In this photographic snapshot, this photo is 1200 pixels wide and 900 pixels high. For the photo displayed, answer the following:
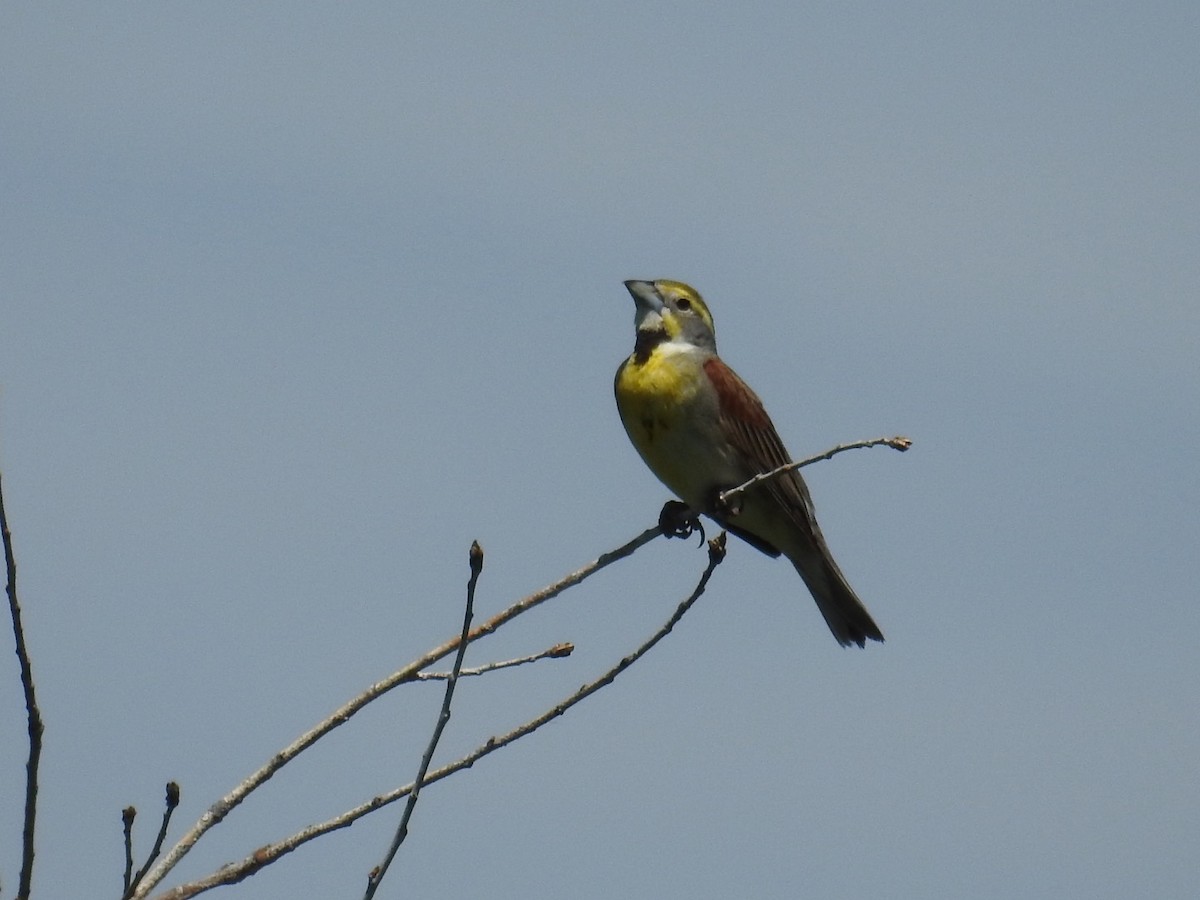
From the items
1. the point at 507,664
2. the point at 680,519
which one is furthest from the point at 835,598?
Result: the point at 507,664

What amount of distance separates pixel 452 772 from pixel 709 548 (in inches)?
76.4

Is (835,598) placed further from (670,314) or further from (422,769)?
(422,769)

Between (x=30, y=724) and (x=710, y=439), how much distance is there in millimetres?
5557

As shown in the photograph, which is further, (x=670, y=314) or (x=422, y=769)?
(x=670, y=314)

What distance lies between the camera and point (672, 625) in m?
5.36

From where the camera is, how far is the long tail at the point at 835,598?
9922 millimetres

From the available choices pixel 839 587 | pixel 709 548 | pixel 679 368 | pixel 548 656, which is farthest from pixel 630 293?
pixel 548 656

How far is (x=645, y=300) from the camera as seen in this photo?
33.3 ft

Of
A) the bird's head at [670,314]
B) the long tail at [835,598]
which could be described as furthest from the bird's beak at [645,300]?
the long tail at [835,598]

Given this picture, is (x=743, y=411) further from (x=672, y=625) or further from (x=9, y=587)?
(x=9, y=587)

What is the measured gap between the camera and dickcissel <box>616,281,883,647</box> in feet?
30.0

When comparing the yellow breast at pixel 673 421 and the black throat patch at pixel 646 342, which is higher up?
the black throat patch at pixel 646 342

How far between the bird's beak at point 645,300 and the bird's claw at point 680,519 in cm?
129

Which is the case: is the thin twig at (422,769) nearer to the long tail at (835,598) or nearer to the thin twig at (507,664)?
the thin twig at (507,664)
